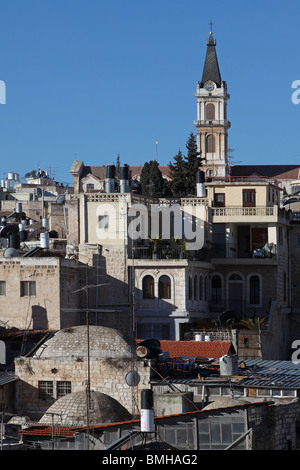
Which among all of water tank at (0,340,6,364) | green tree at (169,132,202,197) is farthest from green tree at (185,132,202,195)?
water tank at (0,340,6,364)

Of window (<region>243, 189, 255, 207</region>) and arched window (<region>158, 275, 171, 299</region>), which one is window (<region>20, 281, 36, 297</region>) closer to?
arched window (<region>158, 275, 171, 299</region>)

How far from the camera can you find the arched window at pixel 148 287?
46500 millimetres

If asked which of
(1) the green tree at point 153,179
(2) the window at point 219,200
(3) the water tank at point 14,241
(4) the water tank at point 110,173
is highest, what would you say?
(1) the green tree at point 153,179

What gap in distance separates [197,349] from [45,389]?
6796 millimetres

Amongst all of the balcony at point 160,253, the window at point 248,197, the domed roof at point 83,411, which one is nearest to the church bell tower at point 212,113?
the window at point 248,197

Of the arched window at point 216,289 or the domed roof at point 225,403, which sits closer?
the domed roof at point 225,403

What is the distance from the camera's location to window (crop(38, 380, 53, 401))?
35.2 m

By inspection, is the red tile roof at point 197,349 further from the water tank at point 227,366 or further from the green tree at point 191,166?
the green tree at point 191,166

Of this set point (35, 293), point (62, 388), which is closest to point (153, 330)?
point (35, 293)

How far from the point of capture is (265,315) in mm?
49219

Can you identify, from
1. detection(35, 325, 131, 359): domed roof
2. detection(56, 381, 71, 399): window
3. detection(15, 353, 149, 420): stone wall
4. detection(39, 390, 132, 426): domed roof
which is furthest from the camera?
detection(56, 381, 71, 399): window

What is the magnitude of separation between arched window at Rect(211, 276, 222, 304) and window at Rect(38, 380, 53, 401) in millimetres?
16172

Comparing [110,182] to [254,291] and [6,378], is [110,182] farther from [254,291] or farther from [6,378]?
[6,378]

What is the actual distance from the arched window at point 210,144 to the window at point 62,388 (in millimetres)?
86598
